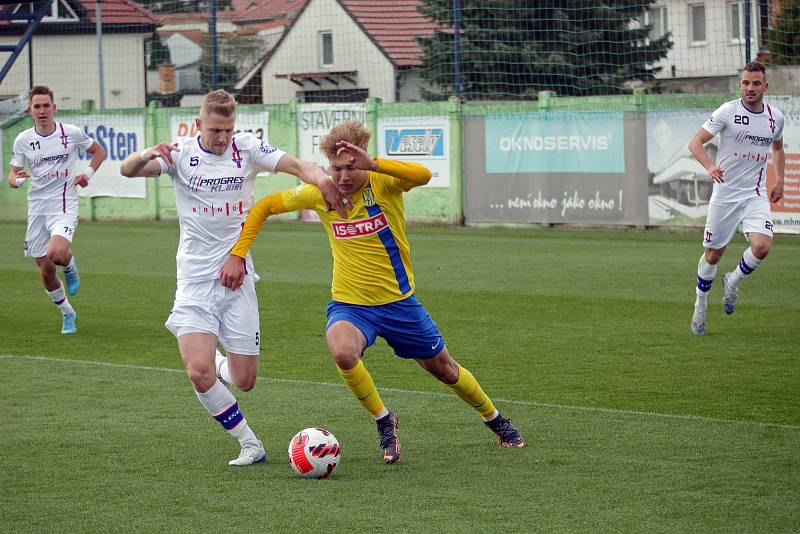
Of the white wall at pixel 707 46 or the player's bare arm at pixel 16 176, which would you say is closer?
the player's bare arm at pixel 16 176

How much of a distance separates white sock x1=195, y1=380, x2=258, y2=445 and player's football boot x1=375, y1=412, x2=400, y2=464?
0.70 metres

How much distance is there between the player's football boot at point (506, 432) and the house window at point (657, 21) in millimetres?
21651

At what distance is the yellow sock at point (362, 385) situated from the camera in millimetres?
6668

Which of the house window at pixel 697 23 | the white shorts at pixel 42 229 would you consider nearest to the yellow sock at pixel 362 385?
the white shorts at pixel 42 229

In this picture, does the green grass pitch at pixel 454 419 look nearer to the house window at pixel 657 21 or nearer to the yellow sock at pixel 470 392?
the yellow sock at pixel 470 392

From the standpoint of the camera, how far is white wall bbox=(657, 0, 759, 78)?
22.8 meters

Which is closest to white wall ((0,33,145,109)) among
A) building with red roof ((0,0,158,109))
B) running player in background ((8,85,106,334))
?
building with red roof ((0,0,158,109))

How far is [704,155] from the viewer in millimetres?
11250

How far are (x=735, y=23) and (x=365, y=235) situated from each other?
18506 millimetres

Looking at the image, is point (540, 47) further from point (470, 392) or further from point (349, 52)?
point (470, 392)

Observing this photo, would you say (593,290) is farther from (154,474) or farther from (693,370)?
(154,474)

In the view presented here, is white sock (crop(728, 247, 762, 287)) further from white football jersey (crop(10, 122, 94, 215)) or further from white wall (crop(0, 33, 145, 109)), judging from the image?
white wall (crop(0, 33, 145, 109))

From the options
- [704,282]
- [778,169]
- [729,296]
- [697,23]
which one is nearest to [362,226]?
[704,282]

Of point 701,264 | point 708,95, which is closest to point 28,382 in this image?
point 701,264
